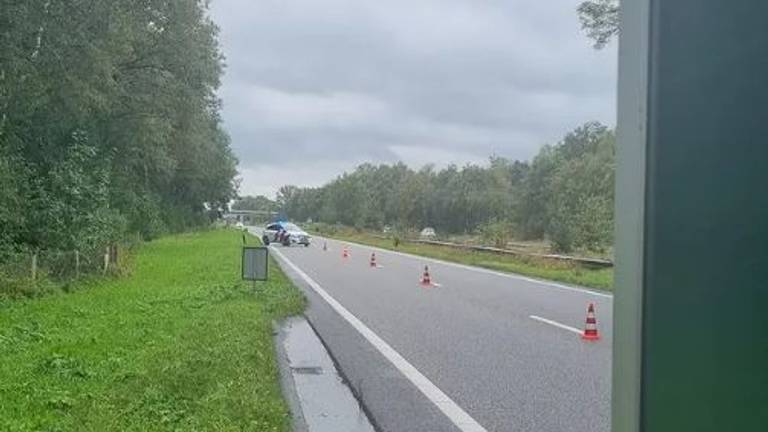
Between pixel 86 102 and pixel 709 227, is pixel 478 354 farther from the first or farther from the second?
pixel 86 102

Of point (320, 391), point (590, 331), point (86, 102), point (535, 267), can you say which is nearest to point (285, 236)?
point (535, 267)

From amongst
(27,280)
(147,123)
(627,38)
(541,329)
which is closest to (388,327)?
(541,329)

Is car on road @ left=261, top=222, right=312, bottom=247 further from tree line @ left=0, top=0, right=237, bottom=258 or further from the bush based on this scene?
tree line @ left=0, top=0, right=237, bottom=258

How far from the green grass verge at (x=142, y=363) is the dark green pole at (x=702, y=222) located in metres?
4.67

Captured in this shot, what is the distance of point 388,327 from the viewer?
12.3m

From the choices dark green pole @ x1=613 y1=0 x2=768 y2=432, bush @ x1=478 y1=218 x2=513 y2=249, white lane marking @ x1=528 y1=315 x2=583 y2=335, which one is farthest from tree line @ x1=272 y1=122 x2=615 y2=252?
dark green pole @ x1=613 y1=0 x2=768 y2=432

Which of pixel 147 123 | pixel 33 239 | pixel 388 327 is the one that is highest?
pixel 147 123

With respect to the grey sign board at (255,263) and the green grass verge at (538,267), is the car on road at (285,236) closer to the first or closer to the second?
the green grass verge at (538,267)

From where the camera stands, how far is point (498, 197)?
286 ft

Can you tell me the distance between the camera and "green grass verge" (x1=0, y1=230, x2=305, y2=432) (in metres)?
5.89

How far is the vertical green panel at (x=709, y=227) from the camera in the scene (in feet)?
3.91

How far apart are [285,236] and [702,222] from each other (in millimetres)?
54151

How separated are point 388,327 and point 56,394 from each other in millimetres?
6314

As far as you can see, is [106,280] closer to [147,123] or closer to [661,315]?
[147,123]
